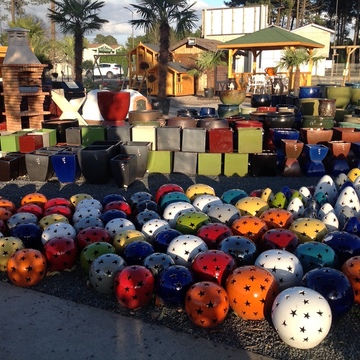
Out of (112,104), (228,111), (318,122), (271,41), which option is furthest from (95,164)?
(271,41)

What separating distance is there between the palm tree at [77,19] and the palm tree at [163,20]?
19.1 ft

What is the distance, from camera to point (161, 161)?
31.0 ft

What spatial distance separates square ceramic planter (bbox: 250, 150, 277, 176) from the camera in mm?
9109

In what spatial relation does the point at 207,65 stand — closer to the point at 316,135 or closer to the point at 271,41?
the point at 271,41

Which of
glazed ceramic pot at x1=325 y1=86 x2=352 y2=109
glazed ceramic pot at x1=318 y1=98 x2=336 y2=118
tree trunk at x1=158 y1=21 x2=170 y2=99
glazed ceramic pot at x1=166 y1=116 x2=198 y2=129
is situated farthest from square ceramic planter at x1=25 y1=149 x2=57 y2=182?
glazed ceramic pot at x1=325 y1=86 x2=352 y2=109

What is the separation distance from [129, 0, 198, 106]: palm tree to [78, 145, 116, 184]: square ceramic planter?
37.5 feet

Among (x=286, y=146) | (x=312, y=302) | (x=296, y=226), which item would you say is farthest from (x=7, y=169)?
(x=312, y=302)

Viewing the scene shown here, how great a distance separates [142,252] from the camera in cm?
487

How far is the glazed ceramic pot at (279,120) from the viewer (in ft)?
33.7

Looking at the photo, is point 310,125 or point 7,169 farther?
point 310,125

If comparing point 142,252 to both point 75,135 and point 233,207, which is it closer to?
point 233,207

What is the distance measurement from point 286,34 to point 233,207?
2015cm

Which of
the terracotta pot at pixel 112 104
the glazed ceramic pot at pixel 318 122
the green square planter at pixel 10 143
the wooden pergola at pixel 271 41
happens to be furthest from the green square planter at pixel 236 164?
the wooden pergola at pixel 271 41

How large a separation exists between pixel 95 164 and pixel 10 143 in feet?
8.33
